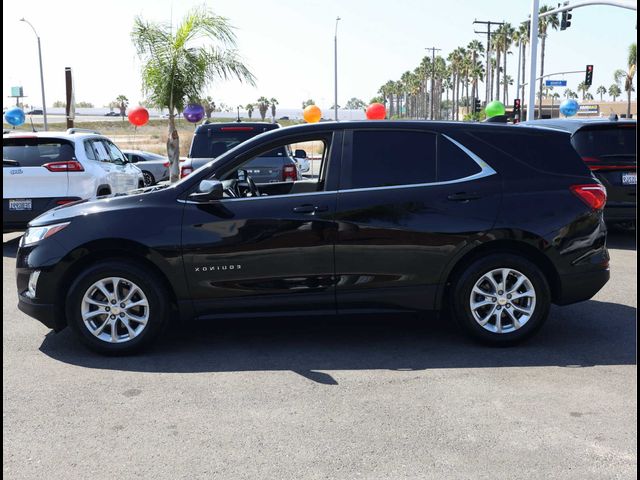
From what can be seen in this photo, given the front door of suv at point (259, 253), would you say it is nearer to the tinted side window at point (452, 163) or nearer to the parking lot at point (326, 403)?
the parking lot at point (326, 403)

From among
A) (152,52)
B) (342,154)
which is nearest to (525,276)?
(342,154)

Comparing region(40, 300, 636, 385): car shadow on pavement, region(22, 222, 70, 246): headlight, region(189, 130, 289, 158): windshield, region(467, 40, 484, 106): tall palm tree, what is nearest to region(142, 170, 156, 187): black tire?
region(189, 130, 289, 158): windshield

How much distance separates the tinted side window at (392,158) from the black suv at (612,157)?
5.31 metres

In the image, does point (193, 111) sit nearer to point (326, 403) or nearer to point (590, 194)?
point (590, 194)

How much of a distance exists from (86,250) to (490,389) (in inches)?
126

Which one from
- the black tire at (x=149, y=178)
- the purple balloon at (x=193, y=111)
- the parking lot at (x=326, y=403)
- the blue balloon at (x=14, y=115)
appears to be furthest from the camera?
the blue balloon at (x=14, y=115)

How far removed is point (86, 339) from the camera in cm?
592

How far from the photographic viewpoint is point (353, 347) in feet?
20.1

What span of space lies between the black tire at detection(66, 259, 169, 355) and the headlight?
0.40 metres

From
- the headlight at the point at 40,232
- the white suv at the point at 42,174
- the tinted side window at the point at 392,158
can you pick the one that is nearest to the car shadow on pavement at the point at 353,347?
the headlight at the point at 40,232

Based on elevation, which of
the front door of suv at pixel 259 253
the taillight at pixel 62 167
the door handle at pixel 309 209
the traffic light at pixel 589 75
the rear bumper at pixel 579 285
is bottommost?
the rear bumper at pixel 579 285

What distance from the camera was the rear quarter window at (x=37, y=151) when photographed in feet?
35.9

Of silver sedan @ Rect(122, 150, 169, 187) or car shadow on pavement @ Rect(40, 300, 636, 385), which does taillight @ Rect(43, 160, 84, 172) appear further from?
silver sedan @ Rect(122, 150, 169, 187)

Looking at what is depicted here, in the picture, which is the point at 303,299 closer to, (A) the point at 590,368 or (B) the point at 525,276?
(B) the point at 525,276
